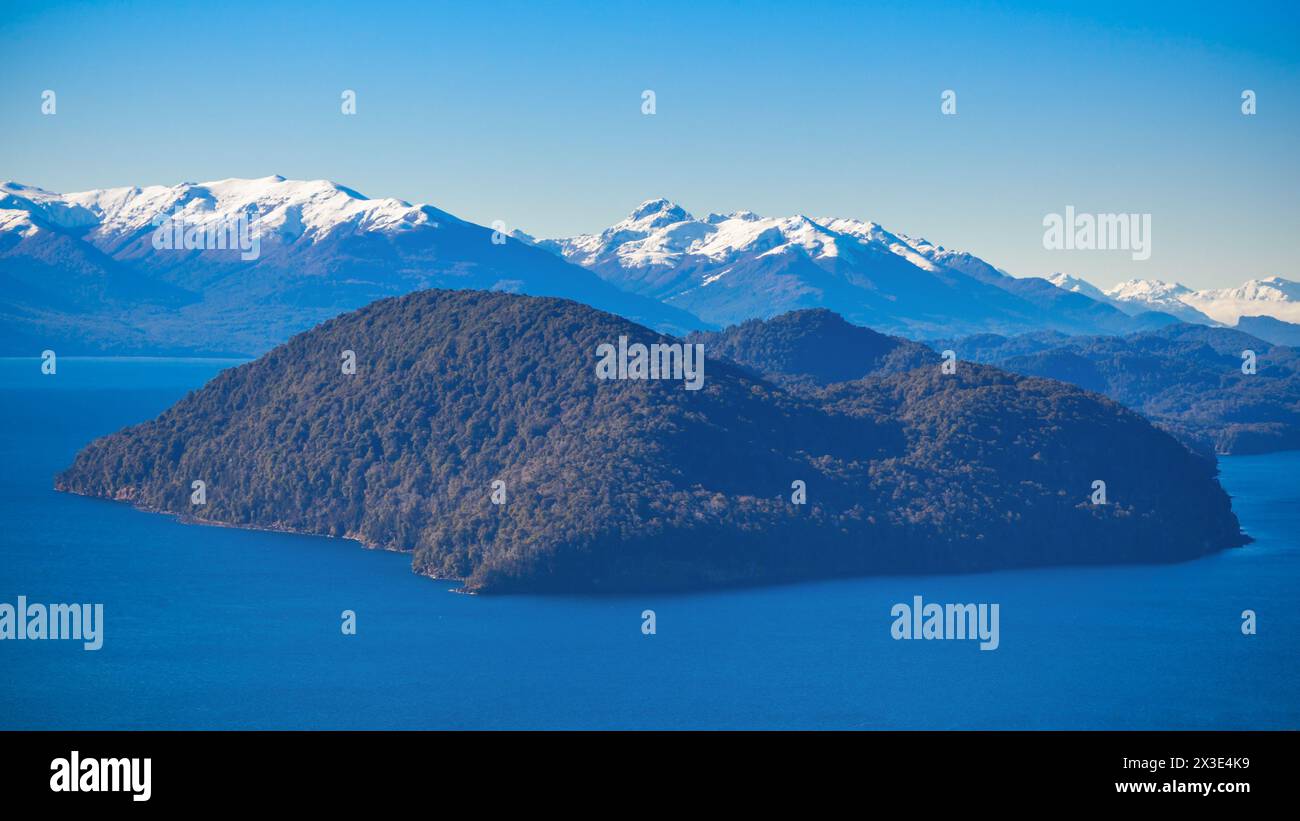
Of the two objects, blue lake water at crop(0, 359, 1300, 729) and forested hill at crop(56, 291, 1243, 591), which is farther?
forested hill at crop(56, 291, 1243, 591)

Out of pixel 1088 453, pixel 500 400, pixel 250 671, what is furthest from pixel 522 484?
pixel 1088 453

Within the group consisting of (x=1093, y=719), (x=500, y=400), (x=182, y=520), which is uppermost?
(x=500, y=400)

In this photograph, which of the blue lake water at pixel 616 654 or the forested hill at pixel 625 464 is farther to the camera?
the forested hill at pixel 625 464

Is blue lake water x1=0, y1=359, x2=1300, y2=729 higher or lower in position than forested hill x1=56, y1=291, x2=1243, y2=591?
lower

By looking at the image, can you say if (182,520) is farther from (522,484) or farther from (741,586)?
(741,586)
